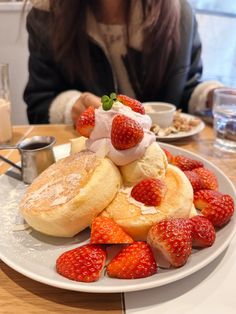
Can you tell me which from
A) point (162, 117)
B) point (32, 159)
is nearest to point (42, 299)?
point (32, 159)

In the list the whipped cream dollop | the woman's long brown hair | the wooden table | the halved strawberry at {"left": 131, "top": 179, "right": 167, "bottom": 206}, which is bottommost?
the wooden table

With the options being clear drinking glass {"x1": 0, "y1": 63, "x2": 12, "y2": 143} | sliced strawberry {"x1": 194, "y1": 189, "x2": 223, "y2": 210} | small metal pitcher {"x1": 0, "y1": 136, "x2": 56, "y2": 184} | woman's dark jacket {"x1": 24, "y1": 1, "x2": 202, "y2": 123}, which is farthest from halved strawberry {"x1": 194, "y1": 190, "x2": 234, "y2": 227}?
woman's dark jacket {"x1": 24, "y1": 1, "x2": 202, "y2": 123}

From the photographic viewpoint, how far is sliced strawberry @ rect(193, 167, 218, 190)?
2.53 feet

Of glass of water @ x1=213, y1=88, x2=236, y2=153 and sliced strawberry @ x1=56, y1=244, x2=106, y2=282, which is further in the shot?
glass of water @ x1=213, y1=88, x2=236, y2=153

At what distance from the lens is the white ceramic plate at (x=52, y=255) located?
0.51 meters

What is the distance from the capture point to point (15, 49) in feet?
8.37

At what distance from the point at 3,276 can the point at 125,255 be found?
218 millimetres

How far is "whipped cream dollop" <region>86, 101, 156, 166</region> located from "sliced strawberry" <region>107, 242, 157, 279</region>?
0.20 metres

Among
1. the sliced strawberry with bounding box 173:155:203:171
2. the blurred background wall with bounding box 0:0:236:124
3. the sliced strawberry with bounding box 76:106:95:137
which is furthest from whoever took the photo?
the blurred background wall with bounding box 0:0:236:124

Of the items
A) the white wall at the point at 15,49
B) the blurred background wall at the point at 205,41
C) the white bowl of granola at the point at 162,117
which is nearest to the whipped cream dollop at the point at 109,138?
the white bowl of granola at the point at 162,117

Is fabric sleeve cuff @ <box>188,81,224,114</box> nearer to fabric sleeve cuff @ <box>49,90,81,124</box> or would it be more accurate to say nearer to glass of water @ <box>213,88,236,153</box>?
glass of water @ <box>213,88,236,153</box>

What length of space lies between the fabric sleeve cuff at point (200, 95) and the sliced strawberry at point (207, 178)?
77 cm

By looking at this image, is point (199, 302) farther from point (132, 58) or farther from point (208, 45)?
point (208, 45)

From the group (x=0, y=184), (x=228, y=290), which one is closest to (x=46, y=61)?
(x=0, y=184)
